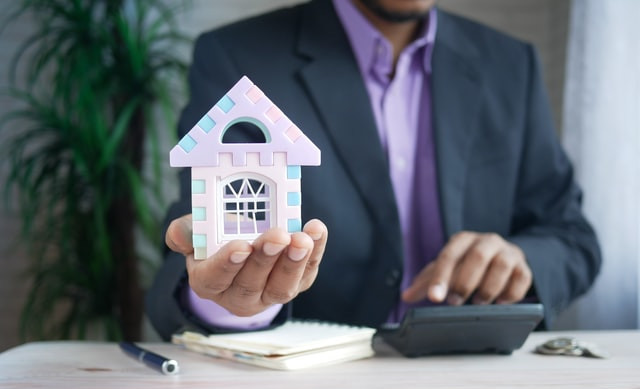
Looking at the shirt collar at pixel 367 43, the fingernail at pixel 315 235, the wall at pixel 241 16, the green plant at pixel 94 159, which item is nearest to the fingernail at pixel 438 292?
the fingernail at pixel 315 235

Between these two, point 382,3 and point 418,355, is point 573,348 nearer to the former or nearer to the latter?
point 418,355

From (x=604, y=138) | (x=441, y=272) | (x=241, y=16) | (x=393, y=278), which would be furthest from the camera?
(x=241, y=16)

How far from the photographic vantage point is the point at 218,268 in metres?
0.66

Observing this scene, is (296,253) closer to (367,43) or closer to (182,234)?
(182,234)

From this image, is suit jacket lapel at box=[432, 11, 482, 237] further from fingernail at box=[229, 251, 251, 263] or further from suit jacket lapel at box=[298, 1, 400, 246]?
fingernail at box=[229, 251, 251, 263]

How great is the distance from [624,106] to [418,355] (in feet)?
4.63

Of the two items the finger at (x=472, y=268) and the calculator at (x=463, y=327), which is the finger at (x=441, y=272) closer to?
the finger at (x=472, y=268)

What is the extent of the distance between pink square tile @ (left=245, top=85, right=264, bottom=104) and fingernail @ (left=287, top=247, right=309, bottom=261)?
15 cm

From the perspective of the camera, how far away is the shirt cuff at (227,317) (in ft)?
3.26

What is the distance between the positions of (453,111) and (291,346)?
818 mm

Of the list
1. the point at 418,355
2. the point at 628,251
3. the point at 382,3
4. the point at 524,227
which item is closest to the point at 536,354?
the point at 418,355

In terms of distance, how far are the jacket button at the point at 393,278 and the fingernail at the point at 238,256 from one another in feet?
2.54

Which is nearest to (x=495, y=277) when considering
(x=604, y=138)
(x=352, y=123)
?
(x=352, y=123)

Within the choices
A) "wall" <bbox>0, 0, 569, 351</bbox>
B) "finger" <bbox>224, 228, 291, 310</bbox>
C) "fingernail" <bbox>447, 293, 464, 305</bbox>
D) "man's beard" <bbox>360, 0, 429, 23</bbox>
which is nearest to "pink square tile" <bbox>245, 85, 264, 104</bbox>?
"finger" <bbox>224, 228, 291, 310</bbox>
